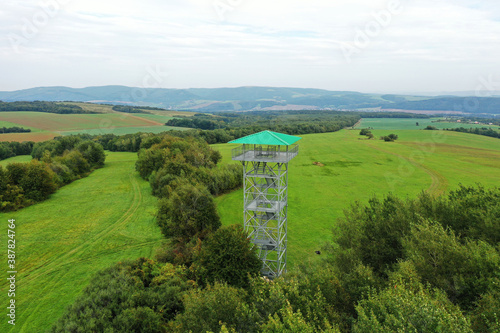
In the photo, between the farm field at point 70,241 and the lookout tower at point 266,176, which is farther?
the lookout tower at point 266,176

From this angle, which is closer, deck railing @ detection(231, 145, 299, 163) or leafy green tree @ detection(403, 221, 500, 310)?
leafy green tree @ detection(403, 221, 500, 310)

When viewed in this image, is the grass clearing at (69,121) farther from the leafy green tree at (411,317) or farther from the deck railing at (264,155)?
the leafy green tree at (411,317)

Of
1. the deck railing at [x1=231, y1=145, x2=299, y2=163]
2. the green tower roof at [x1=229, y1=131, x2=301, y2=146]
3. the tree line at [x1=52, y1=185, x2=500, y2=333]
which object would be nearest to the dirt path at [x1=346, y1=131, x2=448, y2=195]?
the tree line at [x1=52, y1=185, x2=500, y2=333]

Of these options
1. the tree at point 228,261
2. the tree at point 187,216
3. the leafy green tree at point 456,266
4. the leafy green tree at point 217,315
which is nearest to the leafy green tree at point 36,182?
the tree at point 187,216

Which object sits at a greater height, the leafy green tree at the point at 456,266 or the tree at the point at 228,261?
the leafy green tree at the point at 456,266

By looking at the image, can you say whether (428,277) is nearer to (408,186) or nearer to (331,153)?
(408,186)

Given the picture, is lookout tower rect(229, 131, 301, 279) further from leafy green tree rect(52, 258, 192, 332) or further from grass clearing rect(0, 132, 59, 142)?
grass clearing rect(0, 132, 59, 142)
